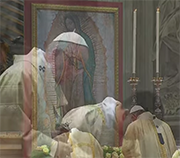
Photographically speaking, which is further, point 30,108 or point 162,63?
point 162,63

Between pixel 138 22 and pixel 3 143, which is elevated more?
pixel 138 22

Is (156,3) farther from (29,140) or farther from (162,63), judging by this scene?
(29,140)

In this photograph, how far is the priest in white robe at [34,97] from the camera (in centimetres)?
119

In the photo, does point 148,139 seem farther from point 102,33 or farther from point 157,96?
point 102,33

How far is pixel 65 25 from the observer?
4.07 ft

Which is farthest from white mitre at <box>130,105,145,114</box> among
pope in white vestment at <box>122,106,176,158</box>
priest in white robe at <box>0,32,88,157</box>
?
priest in white robe at <box>0,32,88,157</box>

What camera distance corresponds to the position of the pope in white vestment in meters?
1.30

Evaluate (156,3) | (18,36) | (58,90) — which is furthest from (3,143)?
(156,3)

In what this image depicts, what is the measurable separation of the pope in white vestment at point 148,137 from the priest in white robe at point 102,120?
5cm

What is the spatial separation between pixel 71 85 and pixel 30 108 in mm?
168

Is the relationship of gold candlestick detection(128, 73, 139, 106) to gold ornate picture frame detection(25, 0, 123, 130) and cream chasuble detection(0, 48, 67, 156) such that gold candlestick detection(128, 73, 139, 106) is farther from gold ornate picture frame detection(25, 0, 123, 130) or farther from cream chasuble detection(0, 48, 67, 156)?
cream chasuble detection(0, 48, 67, 156)

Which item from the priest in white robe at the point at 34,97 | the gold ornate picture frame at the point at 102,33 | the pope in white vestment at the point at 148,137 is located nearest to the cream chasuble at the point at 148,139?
the pope in white vestment at the point at 148,137

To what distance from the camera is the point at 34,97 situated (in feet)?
3.97

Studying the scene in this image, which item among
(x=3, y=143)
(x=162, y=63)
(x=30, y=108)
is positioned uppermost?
(x=162, y=63)
